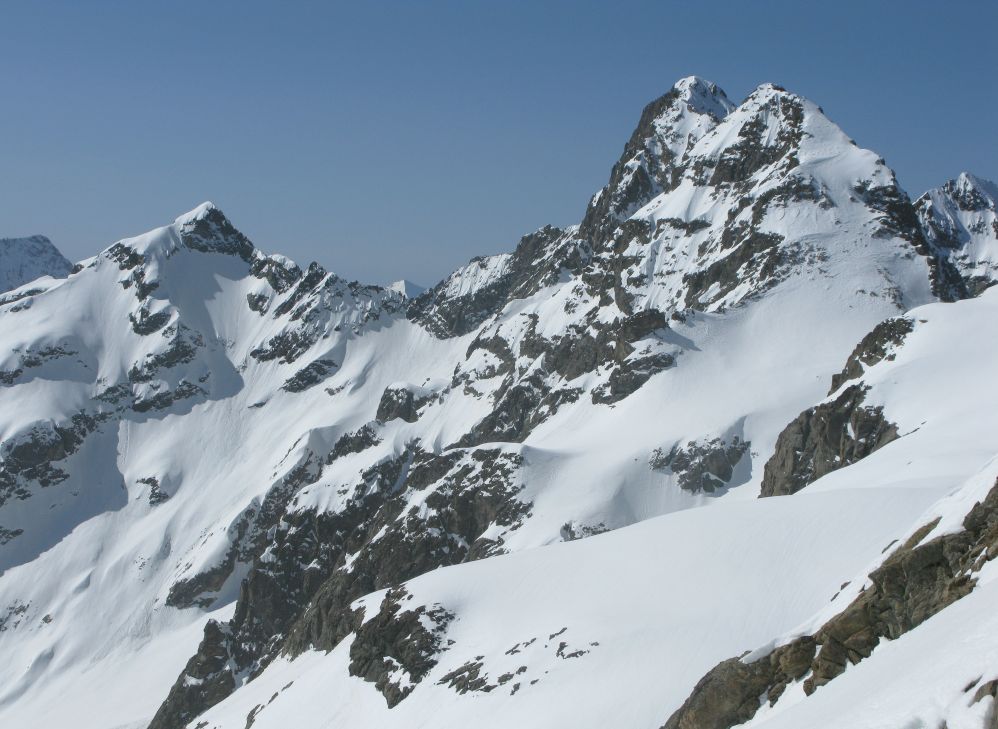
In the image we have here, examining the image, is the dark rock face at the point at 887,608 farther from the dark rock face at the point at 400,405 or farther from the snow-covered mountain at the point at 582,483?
the dark rock face at the point at 400,405

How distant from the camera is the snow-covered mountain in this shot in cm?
3622

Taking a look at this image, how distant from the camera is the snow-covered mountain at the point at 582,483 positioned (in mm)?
36219

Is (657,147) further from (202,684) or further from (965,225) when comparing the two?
(202,684)

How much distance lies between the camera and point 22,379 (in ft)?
603

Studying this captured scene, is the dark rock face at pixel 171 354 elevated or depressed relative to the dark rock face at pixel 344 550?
elevated

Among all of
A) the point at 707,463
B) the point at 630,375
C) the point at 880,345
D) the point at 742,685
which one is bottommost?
the point at 742,685

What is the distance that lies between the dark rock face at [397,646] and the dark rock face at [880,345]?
1623 inches

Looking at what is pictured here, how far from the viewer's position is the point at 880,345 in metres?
74.4

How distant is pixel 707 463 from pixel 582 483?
12.5 metres

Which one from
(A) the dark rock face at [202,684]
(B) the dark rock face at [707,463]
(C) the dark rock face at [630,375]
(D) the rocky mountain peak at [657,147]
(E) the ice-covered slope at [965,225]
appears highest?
(D) the rocky mountain peak at [657,147]

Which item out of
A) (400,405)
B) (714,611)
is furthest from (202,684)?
(714,611)

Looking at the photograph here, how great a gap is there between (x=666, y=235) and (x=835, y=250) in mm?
30240

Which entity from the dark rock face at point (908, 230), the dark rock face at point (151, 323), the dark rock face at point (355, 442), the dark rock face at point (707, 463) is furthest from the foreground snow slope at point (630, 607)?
the dark rock face at point (151, 323)

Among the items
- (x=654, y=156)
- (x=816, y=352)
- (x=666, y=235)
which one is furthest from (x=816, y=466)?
(x=654, y=156)
